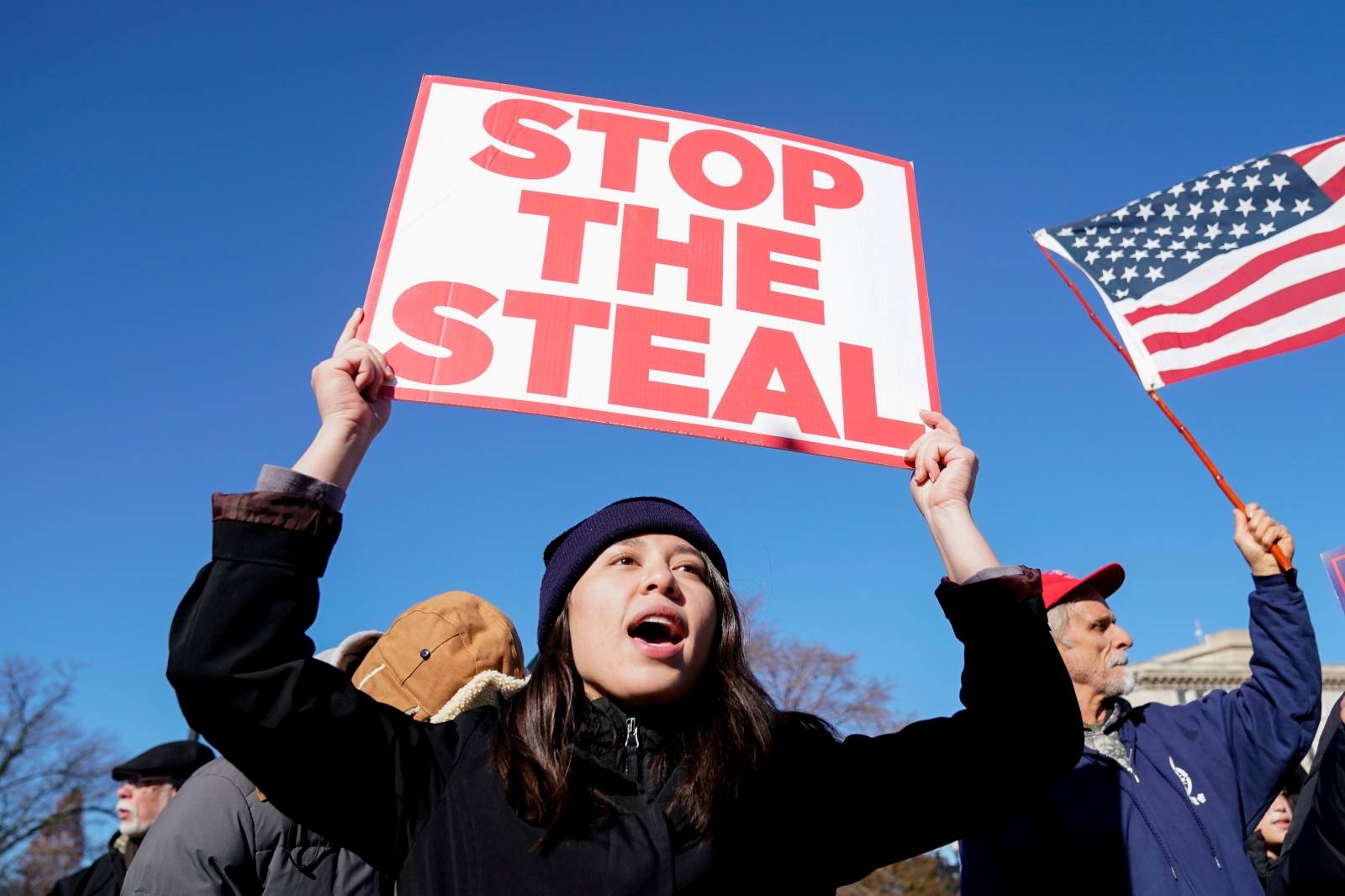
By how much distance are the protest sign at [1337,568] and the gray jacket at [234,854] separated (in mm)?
3389

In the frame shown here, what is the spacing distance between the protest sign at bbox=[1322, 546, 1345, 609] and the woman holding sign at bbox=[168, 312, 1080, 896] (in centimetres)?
227

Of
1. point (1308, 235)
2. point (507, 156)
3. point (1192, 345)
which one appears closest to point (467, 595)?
point (507, 156)

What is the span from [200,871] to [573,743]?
50.7 inches

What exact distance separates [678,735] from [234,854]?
137 cm

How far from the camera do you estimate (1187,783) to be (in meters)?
3.22

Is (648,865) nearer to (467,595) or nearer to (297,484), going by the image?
(297,484)

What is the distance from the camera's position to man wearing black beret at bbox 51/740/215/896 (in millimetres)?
5258

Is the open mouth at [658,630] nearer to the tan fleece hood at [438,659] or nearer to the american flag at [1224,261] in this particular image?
the tan fleece hood at [438,659]

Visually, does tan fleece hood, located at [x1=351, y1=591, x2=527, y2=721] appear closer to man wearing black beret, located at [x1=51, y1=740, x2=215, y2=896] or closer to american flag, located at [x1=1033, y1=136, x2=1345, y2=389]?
american flag, located at [x1=1033, y1=136, x2=1345, y2=389]

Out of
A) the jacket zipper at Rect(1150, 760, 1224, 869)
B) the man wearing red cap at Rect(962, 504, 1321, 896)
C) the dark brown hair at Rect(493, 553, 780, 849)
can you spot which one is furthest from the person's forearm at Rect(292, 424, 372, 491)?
the jacket zipper at Rect(1150, 760, 1224, 869)

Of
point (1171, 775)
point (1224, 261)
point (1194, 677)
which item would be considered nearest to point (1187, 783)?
point (1171, 775)

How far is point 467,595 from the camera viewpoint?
121 inches

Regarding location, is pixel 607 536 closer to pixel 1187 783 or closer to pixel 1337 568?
pixel 1187 783

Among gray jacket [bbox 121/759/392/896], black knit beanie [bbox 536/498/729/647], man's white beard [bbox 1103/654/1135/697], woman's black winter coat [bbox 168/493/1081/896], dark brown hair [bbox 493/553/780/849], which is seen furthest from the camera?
man's white beard [bbox 1103/654/1135/697]
